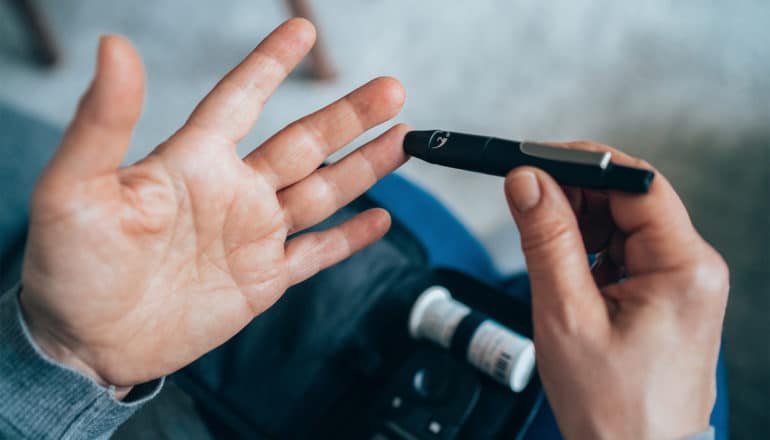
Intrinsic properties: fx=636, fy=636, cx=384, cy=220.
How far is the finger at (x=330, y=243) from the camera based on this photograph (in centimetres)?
68

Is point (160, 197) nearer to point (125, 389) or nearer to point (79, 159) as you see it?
point (79, 159)

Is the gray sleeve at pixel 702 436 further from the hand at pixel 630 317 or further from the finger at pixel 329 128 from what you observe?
the finger at pixel 329 128

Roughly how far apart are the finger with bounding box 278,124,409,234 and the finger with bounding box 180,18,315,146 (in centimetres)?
10

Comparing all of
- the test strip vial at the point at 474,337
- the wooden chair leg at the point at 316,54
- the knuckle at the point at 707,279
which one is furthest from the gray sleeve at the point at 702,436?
the wooden chair leg at the point at 316,54

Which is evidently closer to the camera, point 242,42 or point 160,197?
point 160,197

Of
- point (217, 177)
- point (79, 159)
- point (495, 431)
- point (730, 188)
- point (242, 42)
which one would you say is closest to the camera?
point (79, 159)

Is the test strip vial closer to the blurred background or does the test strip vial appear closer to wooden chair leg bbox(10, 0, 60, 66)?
the blurred background

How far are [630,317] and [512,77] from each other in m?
1.05

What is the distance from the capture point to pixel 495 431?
719mm

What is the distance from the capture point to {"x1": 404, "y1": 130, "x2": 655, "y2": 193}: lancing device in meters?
0.52

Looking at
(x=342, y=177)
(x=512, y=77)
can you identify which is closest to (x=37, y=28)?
(x=512, y=77)

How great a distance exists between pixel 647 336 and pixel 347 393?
420mm

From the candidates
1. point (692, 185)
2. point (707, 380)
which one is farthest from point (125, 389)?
point (692, 185)

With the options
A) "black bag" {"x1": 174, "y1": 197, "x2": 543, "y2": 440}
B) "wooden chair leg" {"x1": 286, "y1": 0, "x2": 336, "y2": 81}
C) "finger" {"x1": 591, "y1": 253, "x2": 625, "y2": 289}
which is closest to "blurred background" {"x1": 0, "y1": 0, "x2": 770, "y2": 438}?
"wooden chair leg" {"x1": 286, "y1": 0, "x2": 336, "y2": 81}
